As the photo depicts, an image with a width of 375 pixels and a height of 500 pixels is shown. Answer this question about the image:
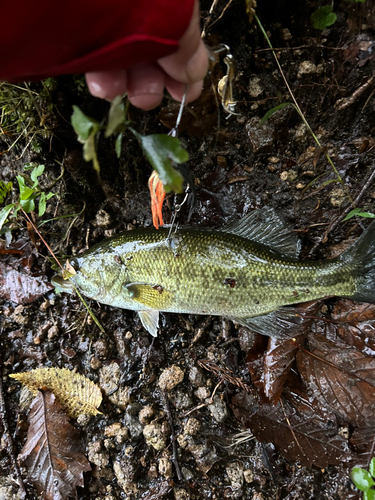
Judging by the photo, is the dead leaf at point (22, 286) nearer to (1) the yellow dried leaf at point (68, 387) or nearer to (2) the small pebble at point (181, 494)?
(1) the yellow dried leaf at point (68, 387)

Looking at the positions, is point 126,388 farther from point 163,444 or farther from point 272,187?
point 272,187

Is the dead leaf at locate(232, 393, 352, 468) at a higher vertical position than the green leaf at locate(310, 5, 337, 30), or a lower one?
lower

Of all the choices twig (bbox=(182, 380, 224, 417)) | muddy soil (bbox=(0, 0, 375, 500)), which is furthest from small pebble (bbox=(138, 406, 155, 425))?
twig (bbox=(182, 380, 224, 417))

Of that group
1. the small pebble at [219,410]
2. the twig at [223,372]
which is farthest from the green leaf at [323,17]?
the small pebble at [219,410]

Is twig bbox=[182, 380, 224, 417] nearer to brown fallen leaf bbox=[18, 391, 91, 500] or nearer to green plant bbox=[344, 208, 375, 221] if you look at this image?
brown fallen leaf bbox=[18, 391, 91, 500]

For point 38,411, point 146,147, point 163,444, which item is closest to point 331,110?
point 146,147

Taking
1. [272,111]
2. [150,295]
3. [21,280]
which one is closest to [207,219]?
[150,295]

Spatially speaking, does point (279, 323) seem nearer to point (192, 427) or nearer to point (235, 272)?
point (235, 272)
